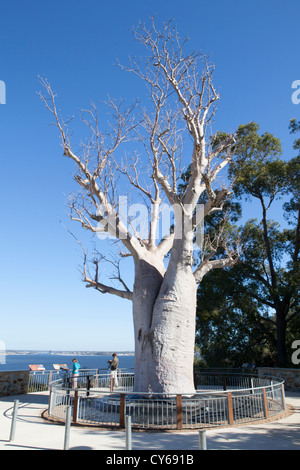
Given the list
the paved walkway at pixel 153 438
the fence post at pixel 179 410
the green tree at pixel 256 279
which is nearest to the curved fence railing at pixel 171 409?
the fence post at pixel 179 410

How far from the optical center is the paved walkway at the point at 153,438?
20.9 feet

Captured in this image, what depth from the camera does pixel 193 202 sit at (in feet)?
37.8

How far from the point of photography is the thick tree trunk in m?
10.3

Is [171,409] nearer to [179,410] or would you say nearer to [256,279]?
[179,410]

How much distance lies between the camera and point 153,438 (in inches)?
282

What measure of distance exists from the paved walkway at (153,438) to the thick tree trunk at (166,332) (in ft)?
8.33

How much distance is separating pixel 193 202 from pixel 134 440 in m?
7.10

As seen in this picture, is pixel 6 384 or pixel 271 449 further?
pixel 6 384

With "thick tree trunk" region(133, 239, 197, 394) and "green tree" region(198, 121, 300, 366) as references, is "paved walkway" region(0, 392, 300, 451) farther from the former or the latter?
"green tree" region(198, 121, 300, 366)

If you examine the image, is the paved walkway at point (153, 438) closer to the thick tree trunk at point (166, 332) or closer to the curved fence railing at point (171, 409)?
the curved fence railing at point (171, 409)

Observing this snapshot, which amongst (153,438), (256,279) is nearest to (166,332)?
(153,438)

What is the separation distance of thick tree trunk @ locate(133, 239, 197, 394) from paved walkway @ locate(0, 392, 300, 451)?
100 inches
